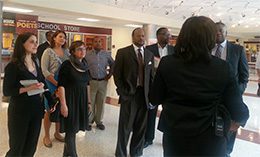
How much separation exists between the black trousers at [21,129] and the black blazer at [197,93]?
4.24ft

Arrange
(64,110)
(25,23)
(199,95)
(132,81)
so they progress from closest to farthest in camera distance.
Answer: (199,95) → (64,110) → (132,81) → (25,23)

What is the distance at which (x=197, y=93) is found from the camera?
1471 mm

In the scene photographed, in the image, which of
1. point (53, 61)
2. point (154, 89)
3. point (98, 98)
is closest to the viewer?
point (154, 89)

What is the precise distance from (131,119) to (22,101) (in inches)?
48.2

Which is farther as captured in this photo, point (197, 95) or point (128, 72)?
point (128, 72)

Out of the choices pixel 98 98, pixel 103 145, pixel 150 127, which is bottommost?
pixel 103 145

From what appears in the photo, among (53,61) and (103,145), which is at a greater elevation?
(53,61)

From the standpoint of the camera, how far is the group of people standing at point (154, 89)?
1.48 metres

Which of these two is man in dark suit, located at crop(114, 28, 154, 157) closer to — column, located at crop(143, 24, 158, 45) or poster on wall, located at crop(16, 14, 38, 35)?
column, located at crop(143, 24, 158, 45)

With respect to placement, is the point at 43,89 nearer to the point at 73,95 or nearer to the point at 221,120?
the point at 73,95

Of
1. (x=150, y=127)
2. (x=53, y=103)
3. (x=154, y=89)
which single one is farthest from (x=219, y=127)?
(x=150, y=127)

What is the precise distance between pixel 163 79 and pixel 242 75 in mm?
1577

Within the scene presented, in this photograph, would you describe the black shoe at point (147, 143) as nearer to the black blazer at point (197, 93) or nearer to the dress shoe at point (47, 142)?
the dress shoe at point (47, 142)

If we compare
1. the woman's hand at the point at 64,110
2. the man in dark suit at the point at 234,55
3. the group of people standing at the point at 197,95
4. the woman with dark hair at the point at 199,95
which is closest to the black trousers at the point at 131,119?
the woman's hand at the point at 64,110
